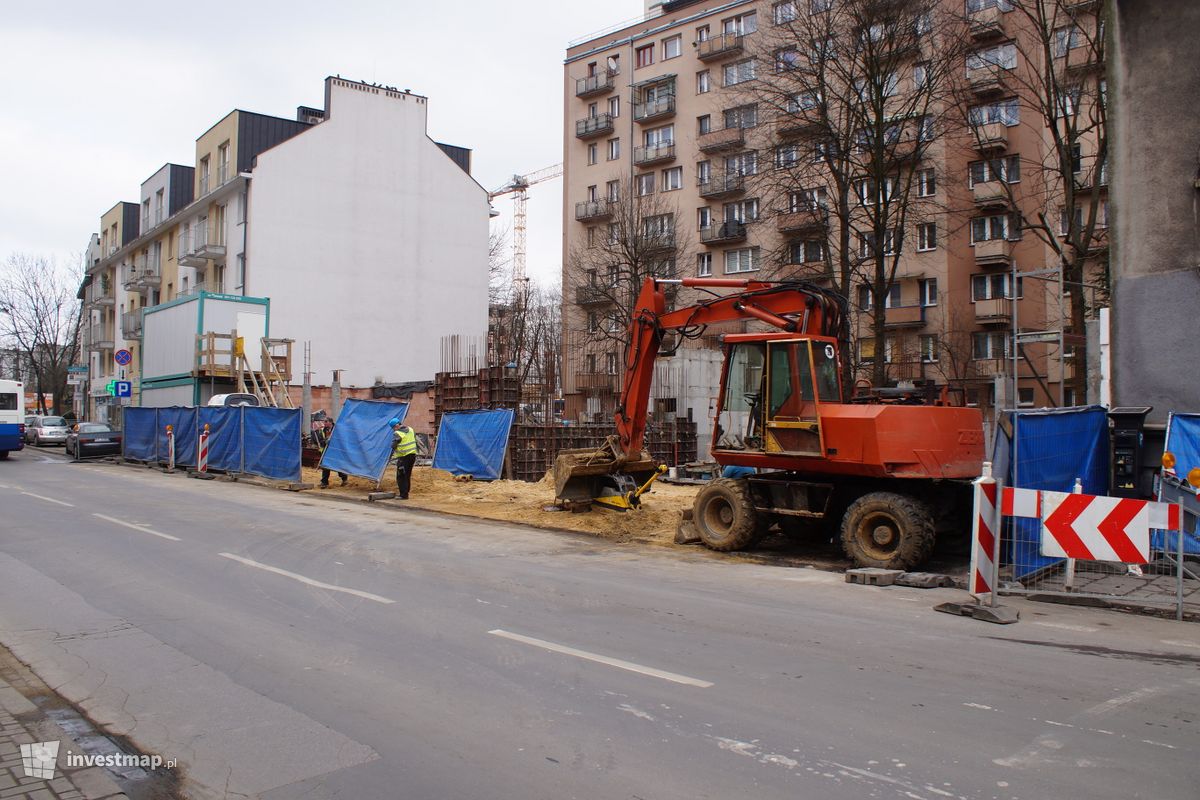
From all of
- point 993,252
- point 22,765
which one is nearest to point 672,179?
point 993,252

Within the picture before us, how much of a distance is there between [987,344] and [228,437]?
1378 inches

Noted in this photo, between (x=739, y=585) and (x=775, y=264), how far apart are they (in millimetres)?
17186

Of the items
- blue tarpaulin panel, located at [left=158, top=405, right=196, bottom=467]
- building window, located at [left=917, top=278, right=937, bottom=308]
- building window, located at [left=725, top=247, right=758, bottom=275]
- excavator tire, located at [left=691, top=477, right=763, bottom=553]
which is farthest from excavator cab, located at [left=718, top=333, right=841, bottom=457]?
building window, located at [left=725, top=247, right=758, bottom=275]

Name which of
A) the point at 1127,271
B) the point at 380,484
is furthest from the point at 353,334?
the point at 1127,271

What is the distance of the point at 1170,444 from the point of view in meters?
10.7

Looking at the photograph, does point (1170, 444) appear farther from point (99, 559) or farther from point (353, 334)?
point (353, 334)

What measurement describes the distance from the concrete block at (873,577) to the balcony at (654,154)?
4810 cm

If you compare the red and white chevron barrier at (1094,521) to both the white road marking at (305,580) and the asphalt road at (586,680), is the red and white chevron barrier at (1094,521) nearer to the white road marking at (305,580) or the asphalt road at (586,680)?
the asphalt road at (586,680)

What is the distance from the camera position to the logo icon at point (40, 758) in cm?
427

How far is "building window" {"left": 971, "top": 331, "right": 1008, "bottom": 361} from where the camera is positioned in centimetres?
4166

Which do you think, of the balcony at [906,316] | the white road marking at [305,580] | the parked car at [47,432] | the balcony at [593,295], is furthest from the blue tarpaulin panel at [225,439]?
the balcony at [906,316]

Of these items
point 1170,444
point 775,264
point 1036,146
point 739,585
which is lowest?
point 739,585

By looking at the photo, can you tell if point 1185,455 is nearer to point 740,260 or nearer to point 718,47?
point 740,260

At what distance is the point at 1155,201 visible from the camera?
1284 centimetres
